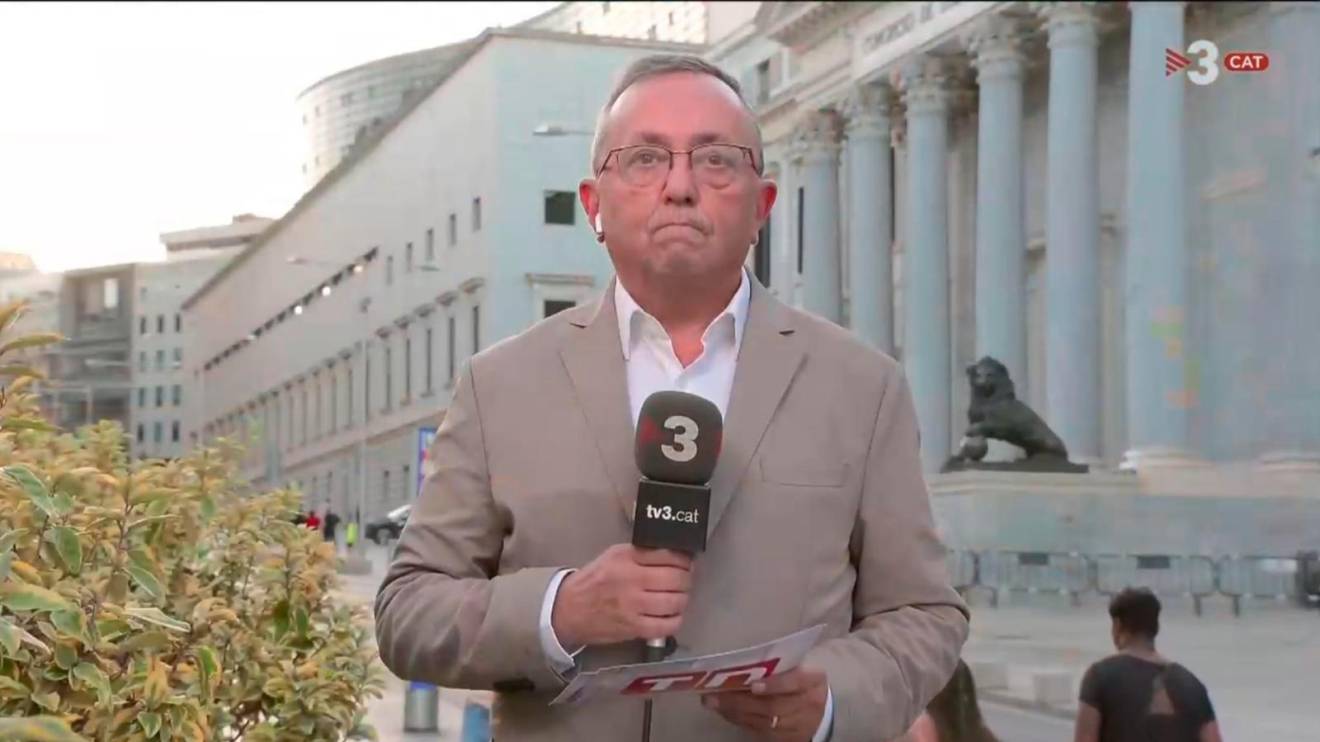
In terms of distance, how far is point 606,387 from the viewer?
2623 millimetres

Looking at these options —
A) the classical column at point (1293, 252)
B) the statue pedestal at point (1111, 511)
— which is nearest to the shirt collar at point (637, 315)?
the classical column at point (1293, 252)

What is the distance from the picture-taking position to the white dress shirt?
105 inches

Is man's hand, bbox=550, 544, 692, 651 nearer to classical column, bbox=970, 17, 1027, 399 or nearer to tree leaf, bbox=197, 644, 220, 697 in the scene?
tree leaf, bbox=197, 644, 220, 697

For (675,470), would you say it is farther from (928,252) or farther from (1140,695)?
(928,252)

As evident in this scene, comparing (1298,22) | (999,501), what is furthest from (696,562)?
(999,501)

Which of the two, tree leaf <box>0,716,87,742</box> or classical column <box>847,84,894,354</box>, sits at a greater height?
classical column <box>847,84,894,354</box>

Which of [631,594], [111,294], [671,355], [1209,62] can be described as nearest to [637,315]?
[671,355]

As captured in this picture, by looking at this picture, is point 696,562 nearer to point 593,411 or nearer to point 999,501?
point 593,411

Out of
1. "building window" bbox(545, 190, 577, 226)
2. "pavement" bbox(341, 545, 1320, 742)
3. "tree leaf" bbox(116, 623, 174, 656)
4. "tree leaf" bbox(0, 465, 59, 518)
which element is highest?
"building window" bbox(545, 190, 577, 226)

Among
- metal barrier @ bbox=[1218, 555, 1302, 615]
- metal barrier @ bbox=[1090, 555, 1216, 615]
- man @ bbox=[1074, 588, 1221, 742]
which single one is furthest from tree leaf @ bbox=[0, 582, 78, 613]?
metal barrier @ bbox=[1090, 555, 1216, 615]

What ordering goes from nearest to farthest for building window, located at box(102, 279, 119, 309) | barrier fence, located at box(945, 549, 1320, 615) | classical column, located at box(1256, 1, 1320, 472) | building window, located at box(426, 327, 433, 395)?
barrier fence, located at box(945, 549, 1320, 615) < classical column, located at box(1256, 1, 1320, 472) < building window, located at box(102, 279, 119, 309) < building window, located at box(426, 327, 433, 395)

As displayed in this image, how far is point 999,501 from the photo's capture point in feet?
81.7

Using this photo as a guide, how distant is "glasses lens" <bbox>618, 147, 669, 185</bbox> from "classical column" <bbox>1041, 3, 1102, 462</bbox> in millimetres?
28435

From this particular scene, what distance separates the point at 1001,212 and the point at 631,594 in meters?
31.3
